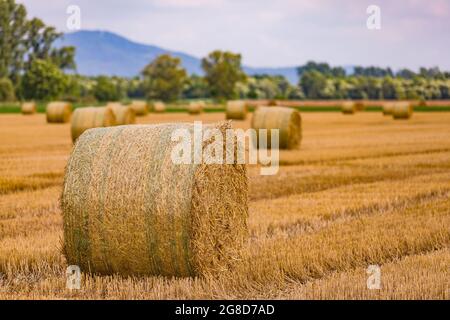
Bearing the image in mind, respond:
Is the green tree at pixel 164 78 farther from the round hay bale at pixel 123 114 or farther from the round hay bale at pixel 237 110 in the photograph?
the round hay bale at pixel 123 114

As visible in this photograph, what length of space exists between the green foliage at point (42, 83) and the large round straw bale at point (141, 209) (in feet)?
278

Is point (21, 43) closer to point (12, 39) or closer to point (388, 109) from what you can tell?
point (12, 39)

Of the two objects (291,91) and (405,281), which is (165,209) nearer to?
(405,281)

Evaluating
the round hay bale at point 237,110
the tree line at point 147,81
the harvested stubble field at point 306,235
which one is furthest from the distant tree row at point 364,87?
the harvested stubble field at point 306,235

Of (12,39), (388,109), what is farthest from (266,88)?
(388,109)

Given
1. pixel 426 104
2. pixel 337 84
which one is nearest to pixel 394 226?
pixel 426 104

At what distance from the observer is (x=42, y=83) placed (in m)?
91.7

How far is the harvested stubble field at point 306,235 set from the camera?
7789 mm

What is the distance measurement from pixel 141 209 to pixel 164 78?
113 m

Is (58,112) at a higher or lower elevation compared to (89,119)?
lower

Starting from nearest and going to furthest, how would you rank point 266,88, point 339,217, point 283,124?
point 339,217, point 283,124, point 266,88

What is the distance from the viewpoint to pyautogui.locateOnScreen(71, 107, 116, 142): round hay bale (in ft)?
86.8
